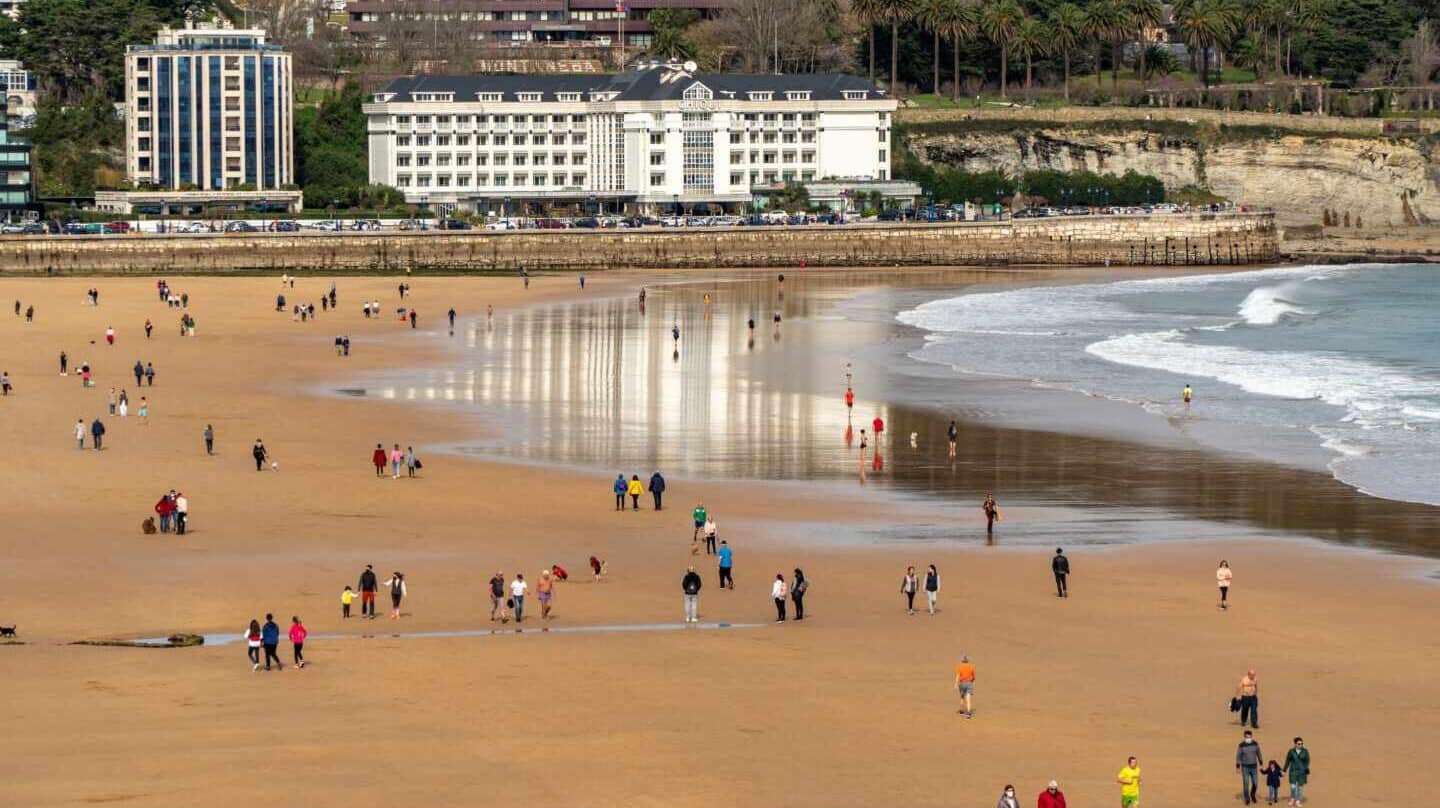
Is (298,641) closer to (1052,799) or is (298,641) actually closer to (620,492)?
(1052,799)

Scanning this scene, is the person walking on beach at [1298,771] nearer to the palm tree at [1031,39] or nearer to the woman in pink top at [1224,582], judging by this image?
the woman in pink top at [1224,582]

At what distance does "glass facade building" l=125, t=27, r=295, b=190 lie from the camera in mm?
112875

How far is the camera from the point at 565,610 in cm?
3014

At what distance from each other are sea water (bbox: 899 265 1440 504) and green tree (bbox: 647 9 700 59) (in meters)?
51.9

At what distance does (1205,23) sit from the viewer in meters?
142

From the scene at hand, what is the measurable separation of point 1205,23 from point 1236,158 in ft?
29.0

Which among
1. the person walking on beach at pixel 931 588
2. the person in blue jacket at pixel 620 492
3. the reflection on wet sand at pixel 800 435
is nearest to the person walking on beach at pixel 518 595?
the person walking on beach at pixel 931 588

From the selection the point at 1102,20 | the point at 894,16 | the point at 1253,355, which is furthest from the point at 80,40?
the point at 1253,355

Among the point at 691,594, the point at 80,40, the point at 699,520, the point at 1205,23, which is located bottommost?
the point at 691,594

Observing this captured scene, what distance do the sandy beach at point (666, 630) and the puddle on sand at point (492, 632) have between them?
0.11m

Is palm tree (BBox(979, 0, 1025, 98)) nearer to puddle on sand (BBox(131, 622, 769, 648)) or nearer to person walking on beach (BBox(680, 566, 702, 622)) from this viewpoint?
person walking on beach (BBox(680, 566, 702, 622))

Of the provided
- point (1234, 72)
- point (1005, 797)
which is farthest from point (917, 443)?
point (1234, 72)

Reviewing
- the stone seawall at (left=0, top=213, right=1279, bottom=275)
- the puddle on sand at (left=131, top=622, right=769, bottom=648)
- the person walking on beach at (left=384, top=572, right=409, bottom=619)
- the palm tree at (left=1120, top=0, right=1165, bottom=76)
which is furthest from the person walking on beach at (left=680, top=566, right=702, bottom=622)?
the palm tree at (left=1120, top=0, right=1165, bottom=76)

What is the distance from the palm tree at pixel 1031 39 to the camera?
143750 mm
